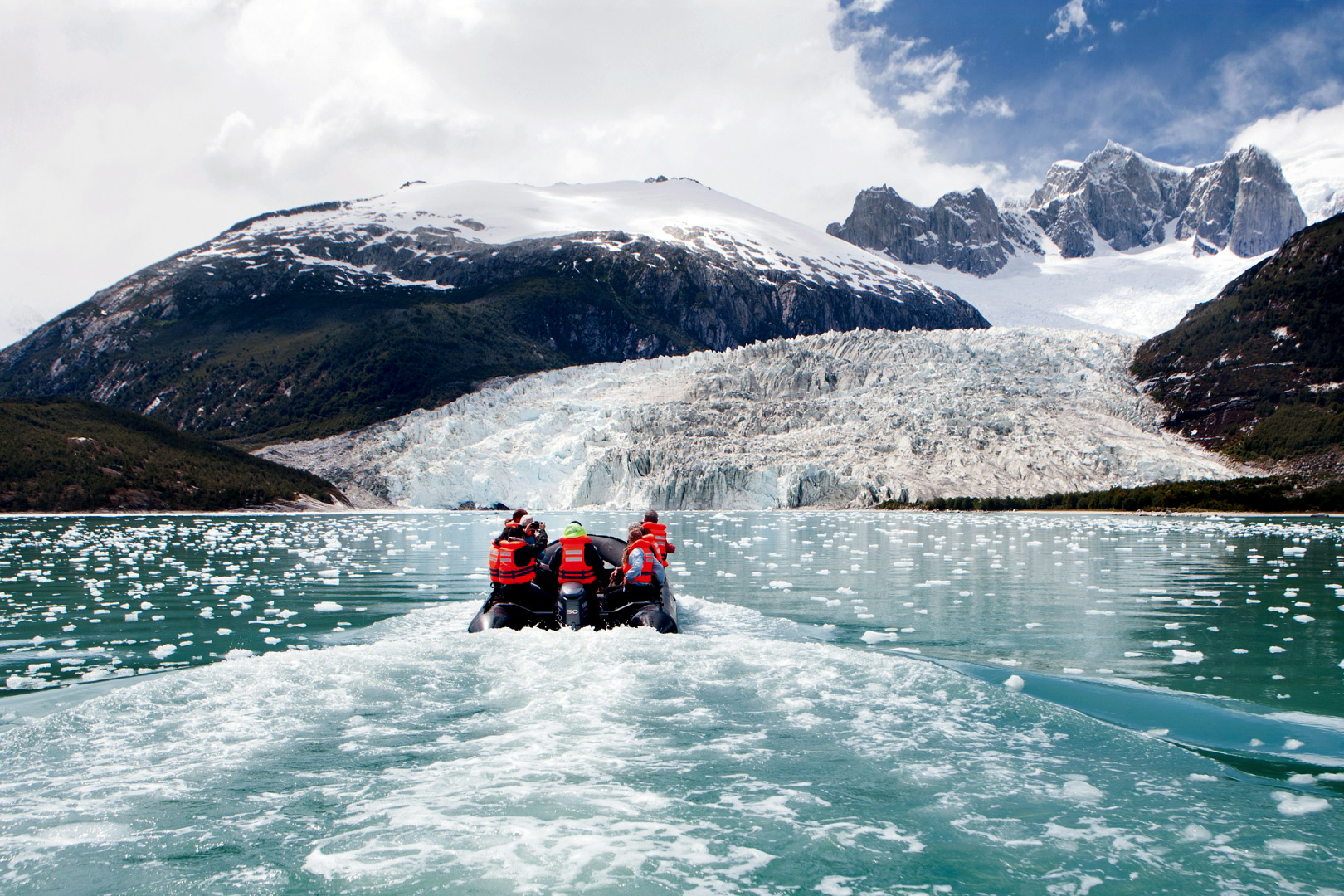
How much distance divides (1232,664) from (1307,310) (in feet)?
293

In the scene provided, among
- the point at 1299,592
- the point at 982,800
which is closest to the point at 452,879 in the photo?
the point at 982,800

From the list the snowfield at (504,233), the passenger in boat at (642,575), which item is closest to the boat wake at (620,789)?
the passenger in boat at (642,575)

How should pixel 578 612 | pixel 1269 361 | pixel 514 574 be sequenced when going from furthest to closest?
pixel 1269 361 → pixel 578 612 → pixel 514 574

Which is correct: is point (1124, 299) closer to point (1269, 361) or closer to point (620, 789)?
point (1269, 361)

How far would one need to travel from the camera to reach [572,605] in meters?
10.9

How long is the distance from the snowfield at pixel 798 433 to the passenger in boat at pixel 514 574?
4453 cm

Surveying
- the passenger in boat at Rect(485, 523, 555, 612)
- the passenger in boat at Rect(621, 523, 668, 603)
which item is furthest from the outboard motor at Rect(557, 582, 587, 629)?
the passenger in boat at Rect(621, 523, 668, 603)

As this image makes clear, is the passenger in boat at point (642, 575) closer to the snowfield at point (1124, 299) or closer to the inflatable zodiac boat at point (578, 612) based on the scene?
the inflatable zodiac boat at point (578, 612)

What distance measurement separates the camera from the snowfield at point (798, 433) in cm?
5547

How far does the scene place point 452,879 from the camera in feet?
13.8

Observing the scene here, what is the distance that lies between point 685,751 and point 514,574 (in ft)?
16.4

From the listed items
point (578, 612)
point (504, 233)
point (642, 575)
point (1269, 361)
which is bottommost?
point (578, 612)

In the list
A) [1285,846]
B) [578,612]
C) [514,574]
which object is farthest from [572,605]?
[1285,846]

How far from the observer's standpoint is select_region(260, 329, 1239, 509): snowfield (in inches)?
2184
